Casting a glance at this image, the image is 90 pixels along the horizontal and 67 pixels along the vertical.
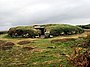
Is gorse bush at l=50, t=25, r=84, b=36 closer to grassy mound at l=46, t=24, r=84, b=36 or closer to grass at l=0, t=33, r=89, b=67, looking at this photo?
grassy mound at l=46, t=24, r=84, b=36

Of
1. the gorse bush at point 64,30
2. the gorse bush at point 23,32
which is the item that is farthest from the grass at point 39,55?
the gorse bush at point 23,32

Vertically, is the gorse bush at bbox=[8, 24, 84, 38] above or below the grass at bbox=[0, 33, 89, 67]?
above

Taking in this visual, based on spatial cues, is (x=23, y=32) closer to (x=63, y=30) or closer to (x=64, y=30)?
(x=63, y=30)

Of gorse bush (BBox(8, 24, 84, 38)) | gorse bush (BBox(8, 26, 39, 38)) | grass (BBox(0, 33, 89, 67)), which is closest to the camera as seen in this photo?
grass (BBox(0, 33, 89, 67))

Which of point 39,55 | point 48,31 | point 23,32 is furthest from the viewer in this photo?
point 23,32

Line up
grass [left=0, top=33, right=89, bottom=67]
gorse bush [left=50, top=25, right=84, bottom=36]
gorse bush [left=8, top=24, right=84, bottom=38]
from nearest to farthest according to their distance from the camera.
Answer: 1. grass [left=0, top=33, right=89, bottom=67]
2. gorse bush [left=50, top=25, right=84, bottom=36]
3. gorse bush [left=8, top=24, right=84, bottom=38]

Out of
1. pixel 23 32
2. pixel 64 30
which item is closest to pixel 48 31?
pixel 64 30

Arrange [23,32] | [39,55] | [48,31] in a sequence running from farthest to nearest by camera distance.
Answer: [23,32] → [48,31] → [39,55]

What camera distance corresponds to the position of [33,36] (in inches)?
1554

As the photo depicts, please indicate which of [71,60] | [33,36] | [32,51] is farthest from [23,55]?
[71,60]

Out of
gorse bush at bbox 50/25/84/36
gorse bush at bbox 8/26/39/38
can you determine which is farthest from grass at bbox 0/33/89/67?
gorse bush at bbox 8/26/39/38

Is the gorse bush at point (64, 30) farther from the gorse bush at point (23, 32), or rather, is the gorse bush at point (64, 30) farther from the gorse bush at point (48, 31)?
the gorse bush at point (23, 32)

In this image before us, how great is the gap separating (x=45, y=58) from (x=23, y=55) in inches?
123

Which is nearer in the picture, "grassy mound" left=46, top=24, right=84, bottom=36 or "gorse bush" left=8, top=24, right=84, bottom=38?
"grassy mound" left=46, top=24, right=84, bottom=36
